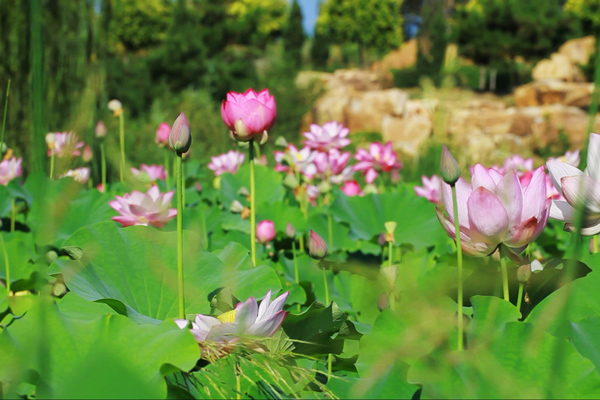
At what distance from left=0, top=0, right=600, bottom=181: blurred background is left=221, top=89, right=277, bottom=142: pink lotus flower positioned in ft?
0.62

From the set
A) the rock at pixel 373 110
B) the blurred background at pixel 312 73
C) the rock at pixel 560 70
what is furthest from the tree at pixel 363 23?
the rock at pixel 373 110

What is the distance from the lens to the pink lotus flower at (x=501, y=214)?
0.52m

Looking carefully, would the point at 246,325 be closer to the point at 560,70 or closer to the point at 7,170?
the point at 7,170

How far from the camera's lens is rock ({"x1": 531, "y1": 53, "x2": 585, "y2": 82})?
477 inches

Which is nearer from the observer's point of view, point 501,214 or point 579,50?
point 501,214

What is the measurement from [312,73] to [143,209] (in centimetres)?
1191

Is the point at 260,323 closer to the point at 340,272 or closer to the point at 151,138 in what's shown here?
the point at 340,272

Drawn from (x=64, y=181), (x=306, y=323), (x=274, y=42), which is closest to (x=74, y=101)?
(x=64, y=181)

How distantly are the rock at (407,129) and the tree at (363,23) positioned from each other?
836 centimetres

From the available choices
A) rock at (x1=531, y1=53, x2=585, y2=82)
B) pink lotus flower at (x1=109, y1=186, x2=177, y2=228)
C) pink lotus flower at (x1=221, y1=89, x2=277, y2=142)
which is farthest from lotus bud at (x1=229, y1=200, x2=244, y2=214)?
rock at (x1=531, y1=53, x2=585, y2=82)

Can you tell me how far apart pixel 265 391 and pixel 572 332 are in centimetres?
27

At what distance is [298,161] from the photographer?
1571 mm

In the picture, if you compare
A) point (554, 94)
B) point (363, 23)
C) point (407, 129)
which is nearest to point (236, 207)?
point (407, 129)

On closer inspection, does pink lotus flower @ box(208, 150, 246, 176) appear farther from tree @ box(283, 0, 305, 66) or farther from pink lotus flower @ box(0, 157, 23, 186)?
tree @ box(283, 0, 305, 66)
